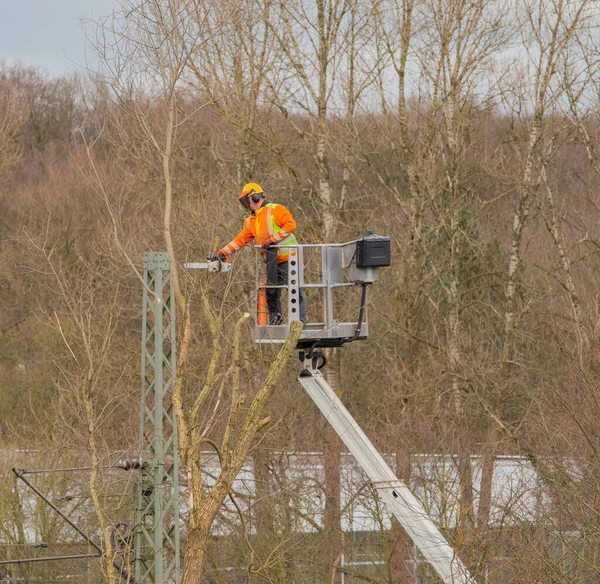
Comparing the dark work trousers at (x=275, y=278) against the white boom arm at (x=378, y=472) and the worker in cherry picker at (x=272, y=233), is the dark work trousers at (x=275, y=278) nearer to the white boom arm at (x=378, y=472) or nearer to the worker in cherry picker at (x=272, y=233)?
the worker in cherry picker at (x=272, y=233)

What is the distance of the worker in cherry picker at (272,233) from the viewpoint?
36.0ft

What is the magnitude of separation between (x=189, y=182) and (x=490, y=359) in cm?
896

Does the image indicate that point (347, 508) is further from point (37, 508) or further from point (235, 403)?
point (235, 403)

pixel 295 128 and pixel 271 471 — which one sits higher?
pixel 295 128

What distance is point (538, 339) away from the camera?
26.2m

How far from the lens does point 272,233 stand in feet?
36.3

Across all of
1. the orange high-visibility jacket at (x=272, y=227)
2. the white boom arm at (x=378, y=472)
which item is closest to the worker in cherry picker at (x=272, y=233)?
the orange high-visibility jacket at (x=272, y=227)

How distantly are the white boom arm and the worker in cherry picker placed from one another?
843 mm

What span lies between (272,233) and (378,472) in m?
2.91

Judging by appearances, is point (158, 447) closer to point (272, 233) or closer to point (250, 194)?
point (272, 233)

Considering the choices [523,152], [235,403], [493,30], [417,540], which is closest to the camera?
[235,403]

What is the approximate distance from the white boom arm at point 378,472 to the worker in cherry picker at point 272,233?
843 mm

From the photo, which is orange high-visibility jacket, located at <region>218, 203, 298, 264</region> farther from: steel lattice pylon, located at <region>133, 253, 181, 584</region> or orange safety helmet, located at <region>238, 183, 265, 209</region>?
steel lattice pylon, located at <region>133, 253, 181, 584</region>

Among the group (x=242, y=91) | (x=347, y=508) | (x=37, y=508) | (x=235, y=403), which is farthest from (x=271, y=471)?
(x=235, y=403)
